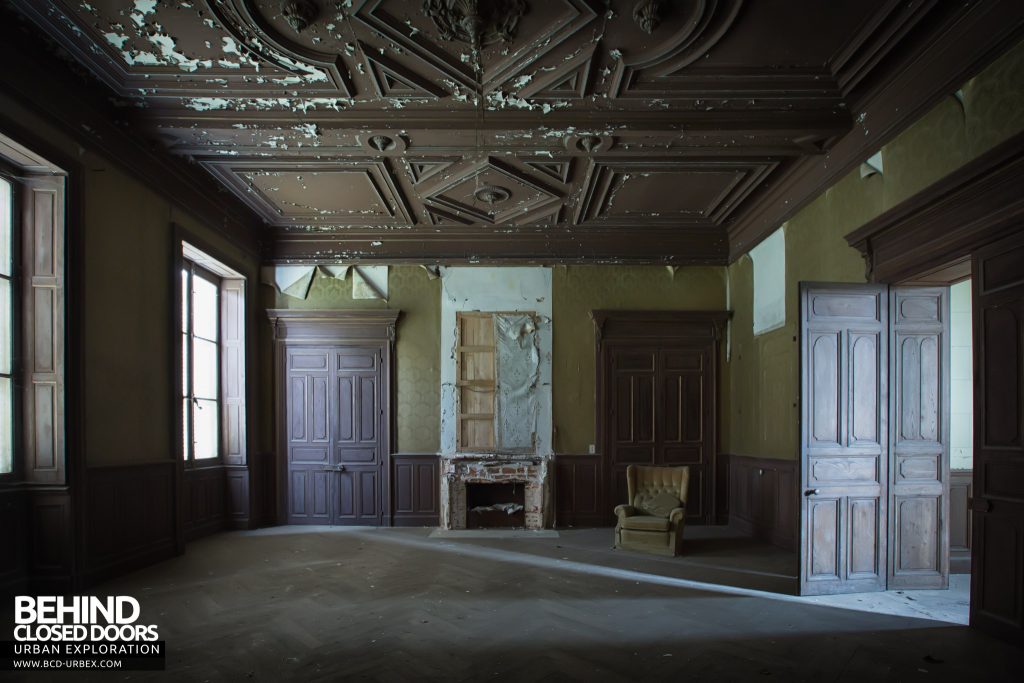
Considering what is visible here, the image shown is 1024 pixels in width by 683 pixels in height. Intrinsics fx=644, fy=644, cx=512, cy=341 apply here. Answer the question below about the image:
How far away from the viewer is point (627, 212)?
7641 mm

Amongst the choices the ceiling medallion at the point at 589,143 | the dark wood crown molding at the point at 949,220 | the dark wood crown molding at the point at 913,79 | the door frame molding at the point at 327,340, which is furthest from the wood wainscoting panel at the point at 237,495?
the dark wood crown molding at the point at 949,220

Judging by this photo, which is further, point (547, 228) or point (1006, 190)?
point (547, 228)

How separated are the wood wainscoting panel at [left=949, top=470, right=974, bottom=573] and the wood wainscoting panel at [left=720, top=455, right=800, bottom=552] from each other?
1.24 m

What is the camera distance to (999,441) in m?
3.79

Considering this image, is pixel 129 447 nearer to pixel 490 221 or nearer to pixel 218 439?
pixel 218 439

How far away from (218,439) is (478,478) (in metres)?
3.16

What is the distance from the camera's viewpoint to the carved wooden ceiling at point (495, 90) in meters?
4.02

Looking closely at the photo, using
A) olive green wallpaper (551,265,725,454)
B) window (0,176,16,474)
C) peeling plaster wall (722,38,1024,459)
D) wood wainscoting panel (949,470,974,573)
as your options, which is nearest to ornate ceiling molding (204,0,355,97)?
window (0,176,16,474)

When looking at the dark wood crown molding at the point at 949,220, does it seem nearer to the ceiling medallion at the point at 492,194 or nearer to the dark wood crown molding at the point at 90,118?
the ceiling medallion at the point at 492,194

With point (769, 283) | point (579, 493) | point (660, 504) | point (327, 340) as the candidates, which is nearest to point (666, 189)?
point (769, 283)

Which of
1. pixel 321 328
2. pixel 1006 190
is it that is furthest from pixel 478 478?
pixel 1006 190

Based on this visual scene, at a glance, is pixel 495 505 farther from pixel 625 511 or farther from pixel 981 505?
pixel 981 505

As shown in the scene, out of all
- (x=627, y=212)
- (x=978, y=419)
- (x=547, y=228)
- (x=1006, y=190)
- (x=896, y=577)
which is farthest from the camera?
(x=547, y=228)

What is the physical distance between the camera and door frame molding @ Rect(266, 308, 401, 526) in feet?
27.1
